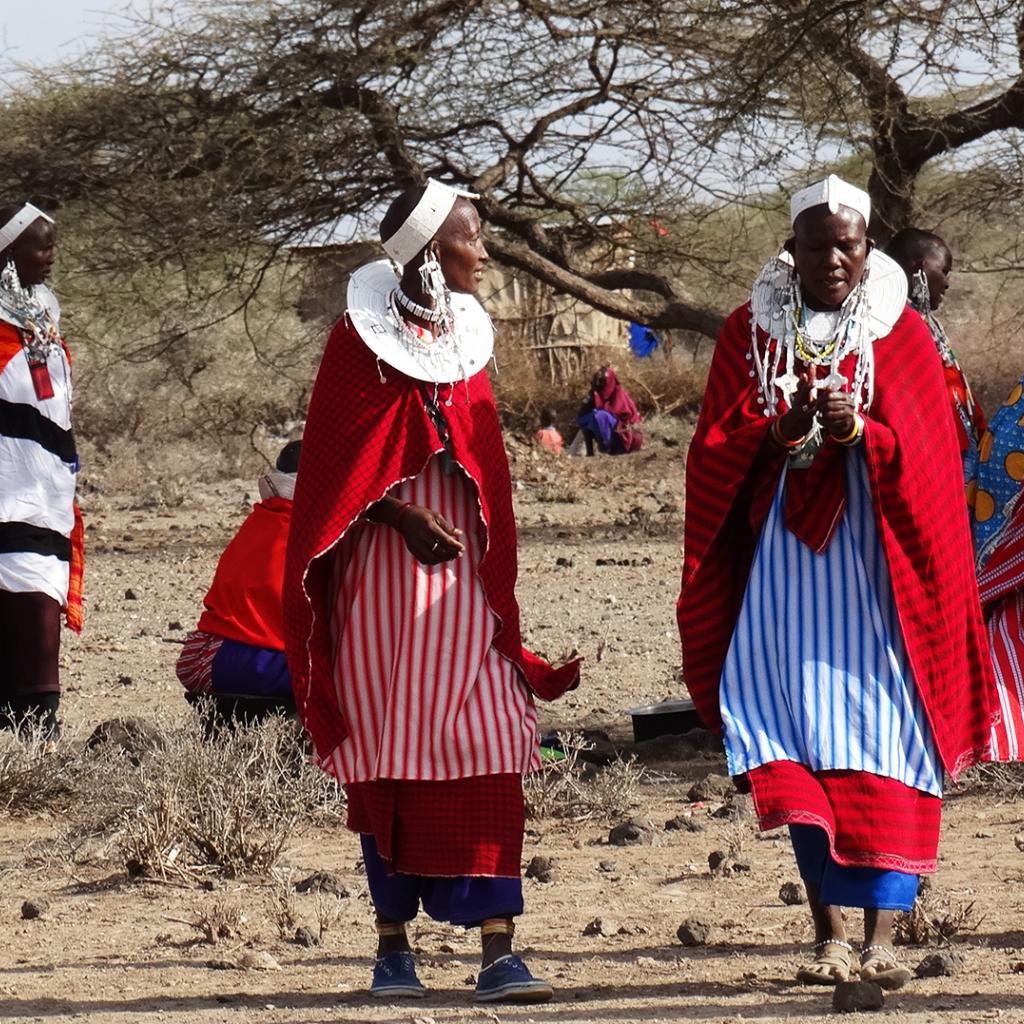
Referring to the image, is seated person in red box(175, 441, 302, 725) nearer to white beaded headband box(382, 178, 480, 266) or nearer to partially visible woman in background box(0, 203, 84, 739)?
partially visible woman in background box(0, 203, 84, 739)

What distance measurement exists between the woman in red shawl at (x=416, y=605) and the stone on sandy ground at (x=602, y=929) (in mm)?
508

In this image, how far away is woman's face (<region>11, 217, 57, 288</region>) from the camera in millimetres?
7098

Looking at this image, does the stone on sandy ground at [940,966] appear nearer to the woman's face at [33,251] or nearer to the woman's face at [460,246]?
the woman's face at [460,246]

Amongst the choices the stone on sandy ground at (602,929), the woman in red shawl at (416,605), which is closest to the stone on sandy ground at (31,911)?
the woman in red shawl at (416,605)

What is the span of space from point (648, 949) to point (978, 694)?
1009 millimetres

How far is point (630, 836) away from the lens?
611 cm

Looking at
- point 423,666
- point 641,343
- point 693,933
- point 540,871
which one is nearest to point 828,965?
point 693,933

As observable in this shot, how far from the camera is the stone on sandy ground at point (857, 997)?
4109 mm

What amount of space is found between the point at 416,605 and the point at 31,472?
298cm

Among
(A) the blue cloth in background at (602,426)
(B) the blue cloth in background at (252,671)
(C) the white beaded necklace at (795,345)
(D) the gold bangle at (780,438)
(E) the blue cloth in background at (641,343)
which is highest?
(E) the blue cloth in background at (641,343)

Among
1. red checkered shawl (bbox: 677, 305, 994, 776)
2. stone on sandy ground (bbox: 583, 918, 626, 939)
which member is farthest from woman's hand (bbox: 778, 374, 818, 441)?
stone on sandy ground (bbox: 583, 918, 626, 939)

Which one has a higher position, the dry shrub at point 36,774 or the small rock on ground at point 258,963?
the dry shrub at point 36,774

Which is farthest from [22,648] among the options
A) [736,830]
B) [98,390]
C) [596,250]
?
[98,390]

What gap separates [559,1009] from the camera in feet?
14.2
